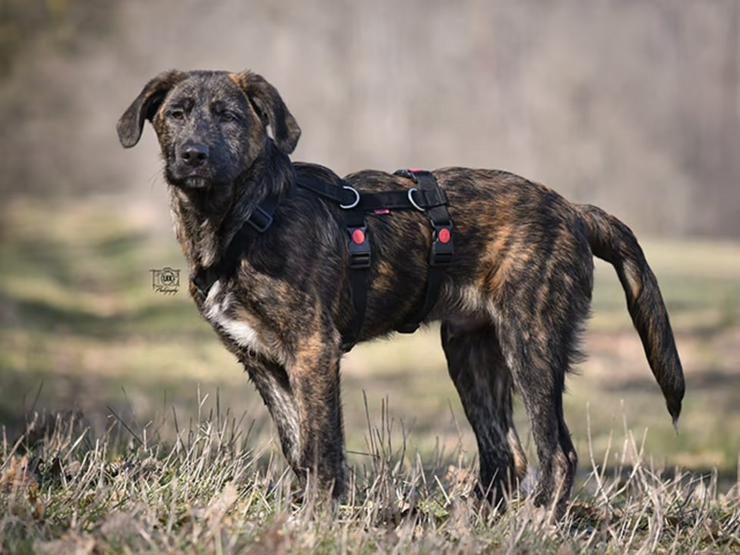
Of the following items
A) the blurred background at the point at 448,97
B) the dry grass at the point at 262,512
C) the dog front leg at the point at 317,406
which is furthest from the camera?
the blurred background at the point at 448,97

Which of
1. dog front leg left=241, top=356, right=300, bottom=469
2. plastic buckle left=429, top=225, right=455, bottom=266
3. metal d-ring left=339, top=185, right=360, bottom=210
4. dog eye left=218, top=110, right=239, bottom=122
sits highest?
dog eye left=218, top=110, right=239, bottom=122

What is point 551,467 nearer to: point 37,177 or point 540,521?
point 540,521

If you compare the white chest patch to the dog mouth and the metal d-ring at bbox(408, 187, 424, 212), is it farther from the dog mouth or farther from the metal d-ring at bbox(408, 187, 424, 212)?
the metal d-ring at bbox(408, 187, 424, 212)

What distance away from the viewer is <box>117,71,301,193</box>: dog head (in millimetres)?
5430

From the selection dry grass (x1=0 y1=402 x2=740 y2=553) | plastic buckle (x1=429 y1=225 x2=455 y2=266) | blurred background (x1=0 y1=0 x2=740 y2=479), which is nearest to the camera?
dry grass (x1=0 y1=402 x2=740 y2=553)

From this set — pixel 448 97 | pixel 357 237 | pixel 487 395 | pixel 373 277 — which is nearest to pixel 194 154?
pixel 357 237

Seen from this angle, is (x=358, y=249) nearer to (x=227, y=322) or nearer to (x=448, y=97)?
(x=227, y=322)

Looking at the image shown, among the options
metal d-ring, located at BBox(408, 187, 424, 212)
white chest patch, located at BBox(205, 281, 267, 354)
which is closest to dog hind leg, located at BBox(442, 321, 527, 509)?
metal d-ring, located at BBox(408, 187, 424, 212)

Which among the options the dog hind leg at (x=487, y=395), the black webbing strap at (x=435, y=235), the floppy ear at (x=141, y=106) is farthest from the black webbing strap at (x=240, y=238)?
the dog hind leg at (x=487, y=395)

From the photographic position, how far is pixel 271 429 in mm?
6754

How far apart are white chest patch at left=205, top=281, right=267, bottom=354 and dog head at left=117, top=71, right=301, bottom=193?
505 millimetres

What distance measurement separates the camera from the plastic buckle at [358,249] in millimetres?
5797

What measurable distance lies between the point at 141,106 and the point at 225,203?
62 centimetres

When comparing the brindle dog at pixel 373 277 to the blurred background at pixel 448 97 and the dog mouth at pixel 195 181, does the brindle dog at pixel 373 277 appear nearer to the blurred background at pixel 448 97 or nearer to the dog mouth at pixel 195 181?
the dog mouth at pixel 195 181
